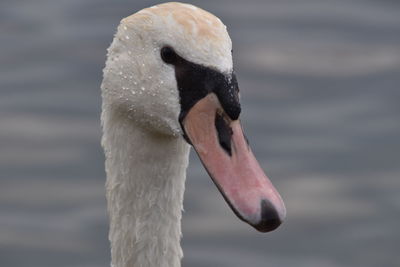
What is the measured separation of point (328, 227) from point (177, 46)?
3839 millimetres

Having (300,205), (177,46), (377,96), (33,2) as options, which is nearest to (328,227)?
(300,205)

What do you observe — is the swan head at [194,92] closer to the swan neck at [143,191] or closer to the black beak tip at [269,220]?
the black beak tip at [269,220]

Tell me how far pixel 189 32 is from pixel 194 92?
243mm

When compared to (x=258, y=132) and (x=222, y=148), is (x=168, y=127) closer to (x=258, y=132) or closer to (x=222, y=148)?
(x=222, y=148)

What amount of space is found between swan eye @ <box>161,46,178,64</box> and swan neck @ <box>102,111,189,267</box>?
398mm

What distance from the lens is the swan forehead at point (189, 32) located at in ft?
20.0

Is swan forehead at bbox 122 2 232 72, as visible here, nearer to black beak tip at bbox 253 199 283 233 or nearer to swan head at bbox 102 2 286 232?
swan head at bbox 102 2 286 232

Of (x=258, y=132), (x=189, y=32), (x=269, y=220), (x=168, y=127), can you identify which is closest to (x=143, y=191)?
(x=168, y=127)

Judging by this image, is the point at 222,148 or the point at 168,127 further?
the point at 168,127

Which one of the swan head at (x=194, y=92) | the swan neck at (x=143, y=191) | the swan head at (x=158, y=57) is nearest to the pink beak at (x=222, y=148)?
the swan head at (x=194, y=92)

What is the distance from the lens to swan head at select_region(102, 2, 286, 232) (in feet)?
19.8

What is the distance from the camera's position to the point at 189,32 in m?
6.17

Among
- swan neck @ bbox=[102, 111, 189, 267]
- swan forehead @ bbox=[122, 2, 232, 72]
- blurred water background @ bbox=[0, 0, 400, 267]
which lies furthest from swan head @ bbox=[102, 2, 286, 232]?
blurred water background @ bbox=[0, 0, 400, 267]

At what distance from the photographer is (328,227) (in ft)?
32.1
